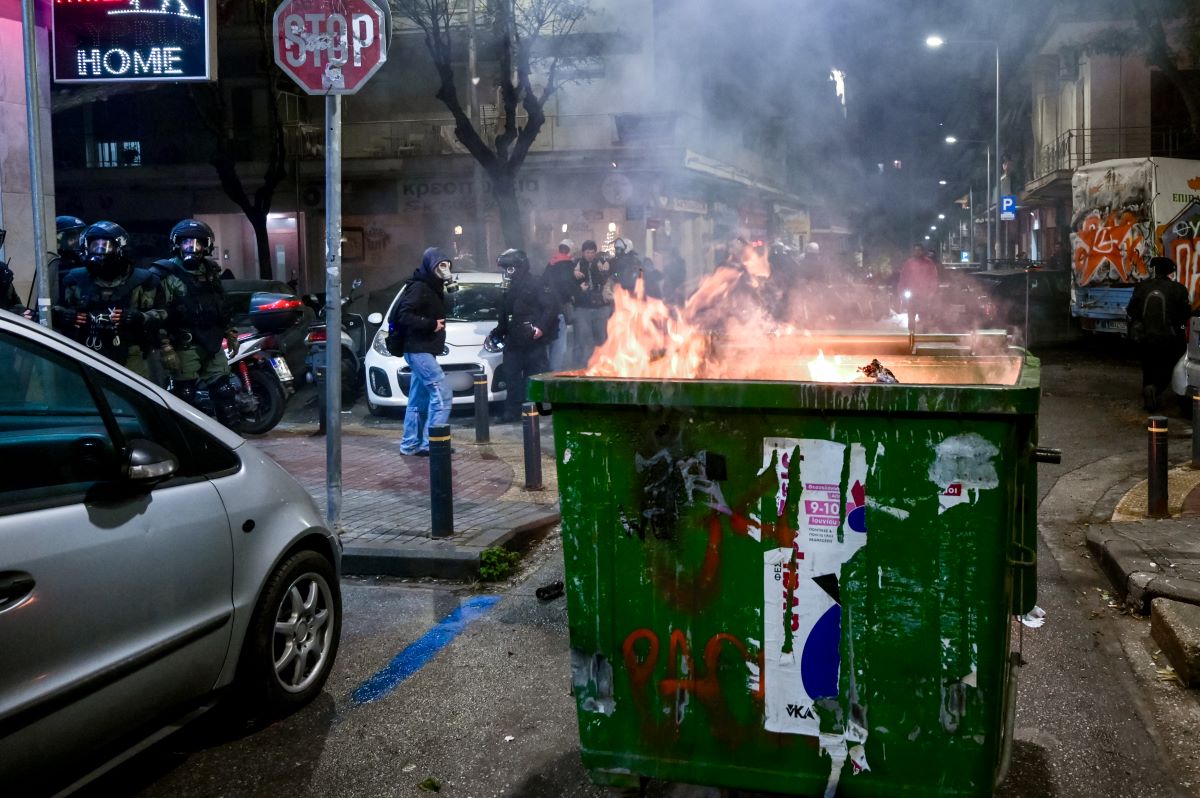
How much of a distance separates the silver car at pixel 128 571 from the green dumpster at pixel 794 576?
131cm

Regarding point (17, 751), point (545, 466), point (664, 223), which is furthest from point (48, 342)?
point (664, 223)

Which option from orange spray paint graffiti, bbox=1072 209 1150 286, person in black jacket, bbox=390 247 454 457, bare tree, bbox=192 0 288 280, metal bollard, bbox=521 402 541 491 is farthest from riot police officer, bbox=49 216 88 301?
bare tree, bbox=192 0 288 280

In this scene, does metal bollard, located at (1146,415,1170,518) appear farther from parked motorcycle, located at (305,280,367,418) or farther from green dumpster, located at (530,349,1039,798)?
parked motorcycle, located at (305,280,367,418)

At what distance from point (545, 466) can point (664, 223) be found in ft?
42.3

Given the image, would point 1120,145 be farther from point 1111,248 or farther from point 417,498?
point 417,498

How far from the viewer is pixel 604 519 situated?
9.18ft

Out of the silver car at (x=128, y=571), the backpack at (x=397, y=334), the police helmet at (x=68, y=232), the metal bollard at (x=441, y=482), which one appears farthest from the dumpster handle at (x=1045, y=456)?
the police helmet at (x=68, y=232)

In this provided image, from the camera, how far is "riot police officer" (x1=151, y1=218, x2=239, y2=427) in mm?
8352

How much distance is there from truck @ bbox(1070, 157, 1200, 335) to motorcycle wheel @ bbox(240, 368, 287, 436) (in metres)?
13.4

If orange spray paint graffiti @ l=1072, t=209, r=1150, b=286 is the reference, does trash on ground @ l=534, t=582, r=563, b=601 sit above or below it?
below

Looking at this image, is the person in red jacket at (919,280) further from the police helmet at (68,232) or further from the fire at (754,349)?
the fire at (754,349)

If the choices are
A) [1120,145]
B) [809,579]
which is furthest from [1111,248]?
[809,579]

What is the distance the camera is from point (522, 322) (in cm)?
1069

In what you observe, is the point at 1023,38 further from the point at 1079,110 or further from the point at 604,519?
the point at 604,519
